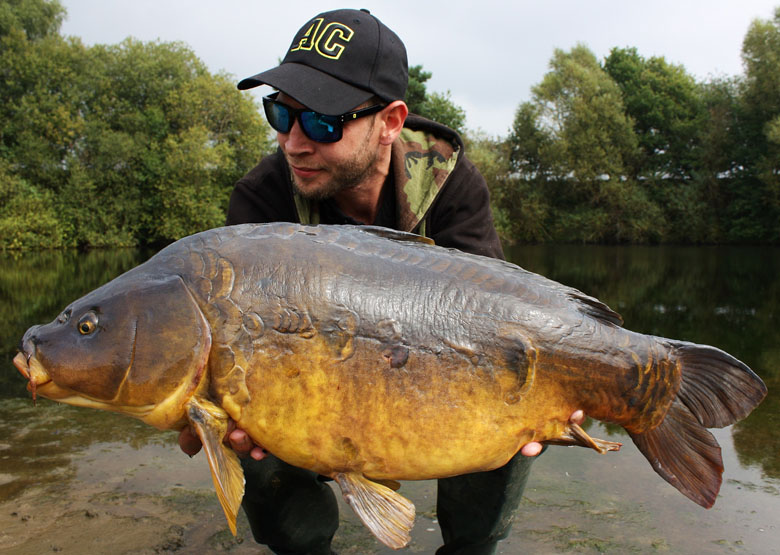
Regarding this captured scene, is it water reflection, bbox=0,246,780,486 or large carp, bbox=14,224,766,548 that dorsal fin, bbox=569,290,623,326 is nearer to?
large carp, bbox=14,224,766,548

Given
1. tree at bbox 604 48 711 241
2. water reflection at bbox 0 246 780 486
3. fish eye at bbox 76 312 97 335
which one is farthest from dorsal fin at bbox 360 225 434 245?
tree at bbox 604 48 711 241

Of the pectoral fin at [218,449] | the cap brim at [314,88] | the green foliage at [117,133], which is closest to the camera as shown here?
the pectoral fin at [218,449]

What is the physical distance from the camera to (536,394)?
1671 mm

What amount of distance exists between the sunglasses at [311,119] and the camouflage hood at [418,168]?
297 millimetres

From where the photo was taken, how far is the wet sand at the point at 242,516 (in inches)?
103

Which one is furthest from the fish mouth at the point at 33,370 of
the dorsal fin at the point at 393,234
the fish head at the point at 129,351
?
the dorsal fin at the point at 393,234

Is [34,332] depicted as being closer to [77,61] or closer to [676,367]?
[676,367]

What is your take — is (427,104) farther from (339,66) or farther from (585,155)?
(339,66)

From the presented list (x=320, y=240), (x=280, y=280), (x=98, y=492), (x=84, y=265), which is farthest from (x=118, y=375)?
(x=84, y=265)

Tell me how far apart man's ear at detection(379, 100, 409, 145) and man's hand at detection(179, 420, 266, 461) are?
1307 millimetres

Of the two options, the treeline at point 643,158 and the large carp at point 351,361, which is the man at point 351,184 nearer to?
the large carp at point 351,361

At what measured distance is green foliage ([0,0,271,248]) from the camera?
24594mm

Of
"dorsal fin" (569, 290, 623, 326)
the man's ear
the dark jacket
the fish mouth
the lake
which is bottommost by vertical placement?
the lake

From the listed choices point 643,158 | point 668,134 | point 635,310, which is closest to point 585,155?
point 643,158
